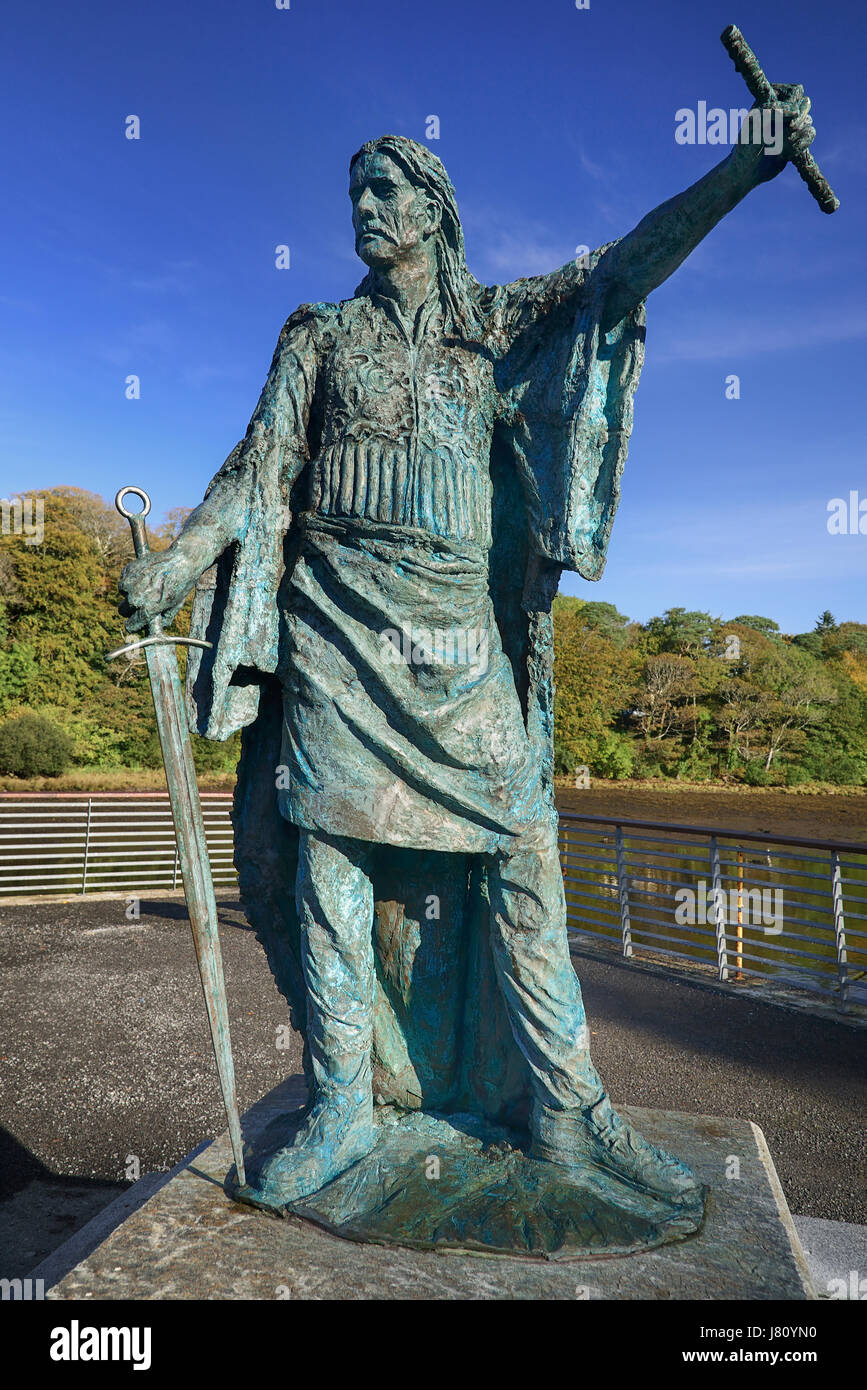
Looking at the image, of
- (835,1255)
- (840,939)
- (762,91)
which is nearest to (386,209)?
(762,91)

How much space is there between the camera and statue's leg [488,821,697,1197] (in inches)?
89.0

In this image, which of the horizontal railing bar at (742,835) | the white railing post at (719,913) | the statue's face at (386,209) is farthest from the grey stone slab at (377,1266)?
the white railing post at (719,913)

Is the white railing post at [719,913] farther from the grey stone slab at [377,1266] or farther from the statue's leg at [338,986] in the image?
the statue's leg at [338,986]

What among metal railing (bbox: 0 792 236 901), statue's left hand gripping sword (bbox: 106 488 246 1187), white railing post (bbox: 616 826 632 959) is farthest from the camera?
metal railing (bbox: 0 792 236 901)

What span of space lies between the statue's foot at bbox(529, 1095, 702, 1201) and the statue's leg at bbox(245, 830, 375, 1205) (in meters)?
0.47

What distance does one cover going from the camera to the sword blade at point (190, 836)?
1991 mm

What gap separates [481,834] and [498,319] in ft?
4.59

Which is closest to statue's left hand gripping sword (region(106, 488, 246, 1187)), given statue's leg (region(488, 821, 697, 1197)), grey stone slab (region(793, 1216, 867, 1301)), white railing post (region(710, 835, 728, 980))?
statue's leg (region(488, 821, 697, 1197))

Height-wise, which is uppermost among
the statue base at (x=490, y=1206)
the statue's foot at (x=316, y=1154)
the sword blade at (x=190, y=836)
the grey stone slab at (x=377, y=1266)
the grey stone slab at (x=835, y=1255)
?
the sword blade at (x=190, y=836)

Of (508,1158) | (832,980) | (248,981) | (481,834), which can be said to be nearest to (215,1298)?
(508,1158)

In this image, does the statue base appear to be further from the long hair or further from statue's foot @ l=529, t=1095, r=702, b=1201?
the long hair

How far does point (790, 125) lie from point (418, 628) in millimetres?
1346

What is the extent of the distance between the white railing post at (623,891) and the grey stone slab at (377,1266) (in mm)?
5525

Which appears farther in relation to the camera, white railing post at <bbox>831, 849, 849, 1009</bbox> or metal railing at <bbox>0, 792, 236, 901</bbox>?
metal railing at <bbox>0, 792, 236, 901</bbox>
